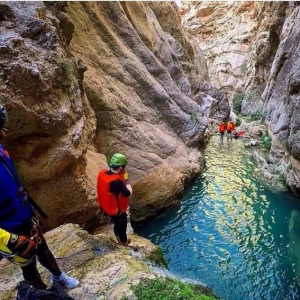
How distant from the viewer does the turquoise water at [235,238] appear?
979 centimetres

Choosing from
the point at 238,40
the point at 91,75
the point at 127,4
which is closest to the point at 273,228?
the point at 91,75

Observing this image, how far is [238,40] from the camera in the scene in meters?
63.3

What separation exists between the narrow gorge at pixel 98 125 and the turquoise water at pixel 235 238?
0.94 m

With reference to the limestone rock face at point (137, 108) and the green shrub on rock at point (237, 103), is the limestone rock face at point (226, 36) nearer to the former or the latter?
the green shrub on rock at point (237, 103)

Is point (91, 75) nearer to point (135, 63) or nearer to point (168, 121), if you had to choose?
point (135, 63)

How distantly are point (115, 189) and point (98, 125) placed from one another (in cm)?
799

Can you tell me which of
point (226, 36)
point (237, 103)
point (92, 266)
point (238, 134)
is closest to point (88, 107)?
point (92, 266)

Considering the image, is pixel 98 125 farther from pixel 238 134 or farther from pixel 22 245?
pixel 238 134

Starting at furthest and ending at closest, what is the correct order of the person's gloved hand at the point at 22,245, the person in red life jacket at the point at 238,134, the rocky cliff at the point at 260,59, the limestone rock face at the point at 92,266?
the person in red life jacket at the point at 238,134
the rocky cliff at the point at 260,59
the limestone rock face at the point at 92,266
the person's gloved hand at the point at 22,245

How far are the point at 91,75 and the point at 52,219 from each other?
727 cm

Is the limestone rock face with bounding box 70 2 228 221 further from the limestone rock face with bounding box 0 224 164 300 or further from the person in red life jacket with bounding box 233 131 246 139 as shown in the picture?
the person in red life jacket with bounding box 233 131 246 139

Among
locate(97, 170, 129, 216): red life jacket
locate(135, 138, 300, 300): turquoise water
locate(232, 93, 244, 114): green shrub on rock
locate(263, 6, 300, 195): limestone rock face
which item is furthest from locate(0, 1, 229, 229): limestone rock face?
locate(232, 93, 244, 114): green shrub on rock

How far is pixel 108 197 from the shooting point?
6.39 metres

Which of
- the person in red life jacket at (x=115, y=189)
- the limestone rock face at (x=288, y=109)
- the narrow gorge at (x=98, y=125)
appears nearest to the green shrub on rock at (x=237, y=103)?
the narrow gorge at (x=98, y=125)
